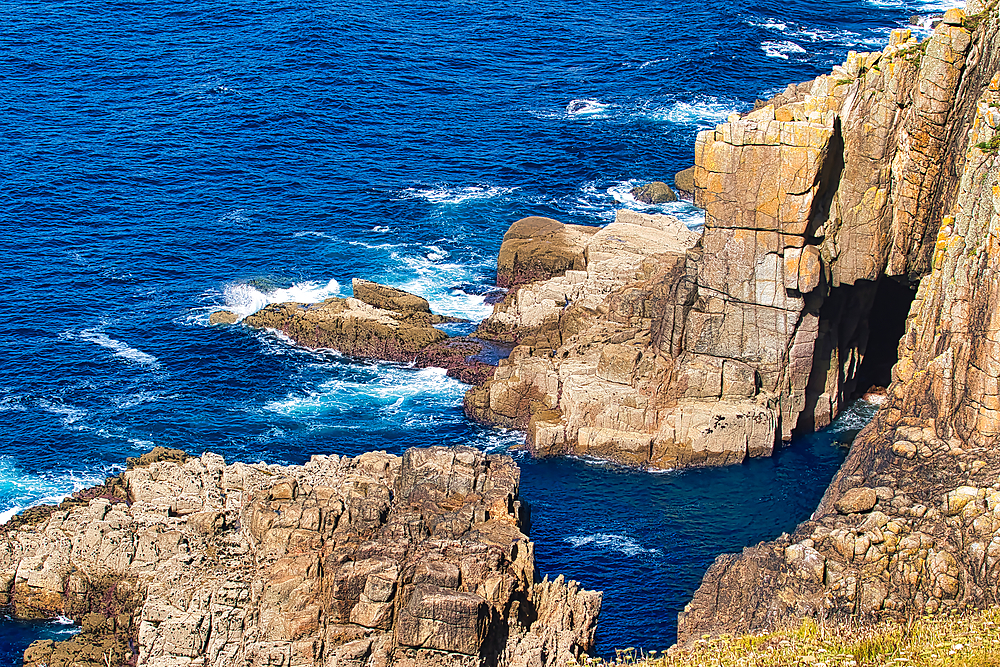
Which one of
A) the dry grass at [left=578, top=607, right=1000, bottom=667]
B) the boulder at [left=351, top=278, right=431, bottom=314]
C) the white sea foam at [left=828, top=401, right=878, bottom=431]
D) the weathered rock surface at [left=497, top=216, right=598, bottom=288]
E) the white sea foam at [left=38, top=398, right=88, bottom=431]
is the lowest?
the white sea foam at [left=38, top=398, right=88, bottom=431]

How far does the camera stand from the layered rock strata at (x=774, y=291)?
291 feet

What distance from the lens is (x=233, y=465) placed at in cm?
8438

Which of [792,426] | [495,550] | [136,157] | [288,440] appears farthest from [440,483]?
[136,157]

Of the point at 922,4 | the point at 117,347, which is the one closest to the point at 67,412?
the point at 117,347

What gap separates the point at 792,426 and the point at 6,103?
317 ft

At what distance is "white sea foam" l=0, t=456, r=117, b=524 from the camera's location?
89.9 metres

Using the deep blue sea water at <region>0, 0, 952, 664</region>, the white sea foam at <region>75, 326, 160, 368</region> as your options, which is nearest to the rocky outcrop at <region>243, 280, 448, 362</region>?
the deep blue sea water at <region>0, 0, 952, 664</region>

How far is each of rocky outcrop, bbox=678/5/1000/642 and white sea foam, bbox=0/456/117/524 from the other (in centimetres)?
4256

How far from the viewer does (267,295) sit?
11712 centimetres

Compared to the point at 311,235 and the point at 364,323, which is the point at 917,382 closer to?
the point at 364,323

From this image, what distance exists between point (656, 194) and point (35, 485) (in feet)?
214

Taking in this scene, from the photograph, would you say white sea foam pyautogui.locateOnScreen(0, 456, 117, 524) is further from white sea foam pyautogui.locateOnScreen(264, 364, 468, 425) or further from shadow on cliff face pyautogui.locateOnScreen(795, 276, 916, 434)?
shadow on cliff face pyautogui.locateOnScreen(795, 276, 916, 434)

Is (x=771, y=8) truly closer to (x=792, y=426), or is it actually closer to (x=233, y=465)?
(x=792, y=426)

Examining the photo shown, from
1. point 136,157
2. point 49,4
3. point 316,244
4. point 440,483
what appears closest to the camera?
point 440,483
